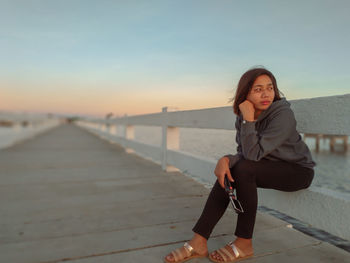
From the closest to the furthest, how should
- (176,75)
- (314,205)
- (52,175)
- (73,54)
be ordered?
(314,205) < (52,175) < (176,75) < (73,54)

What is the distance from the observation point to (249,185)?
1.31 m

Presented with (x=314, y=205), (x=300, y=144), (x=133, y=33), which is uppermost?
(x=133, y=33)

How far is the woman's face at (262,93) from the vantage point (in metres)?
1.44

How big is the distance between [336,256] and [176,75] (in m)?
6.66

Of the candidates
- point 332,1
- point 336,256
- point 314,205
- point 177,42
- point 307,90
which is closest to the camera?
point 336,256

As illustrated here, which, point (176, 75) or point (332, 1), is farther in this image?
point (176, 75)

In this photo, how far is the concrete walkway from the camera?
1359 mm

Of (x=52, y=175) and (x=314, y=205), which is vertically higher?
(x=314, y=205)

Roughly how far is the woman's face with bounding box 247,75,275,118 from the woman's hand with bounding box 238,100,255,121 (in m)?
0.04

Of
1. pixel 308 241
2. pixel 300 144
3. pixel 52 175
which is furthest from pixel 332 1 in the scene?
pixel 52 175

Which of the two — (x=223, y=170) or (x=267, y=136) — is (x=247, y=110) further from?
(x=223, y=170)

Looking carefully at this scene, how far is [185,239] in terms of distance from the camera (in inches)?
60.6

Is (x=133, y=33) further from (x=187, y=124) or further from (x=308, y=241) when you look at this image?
(x=308, y=241)

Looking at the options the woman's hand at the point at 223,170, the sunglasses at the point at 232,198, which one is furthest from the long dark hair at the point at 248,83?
the sunglasses at the point at 232,198
